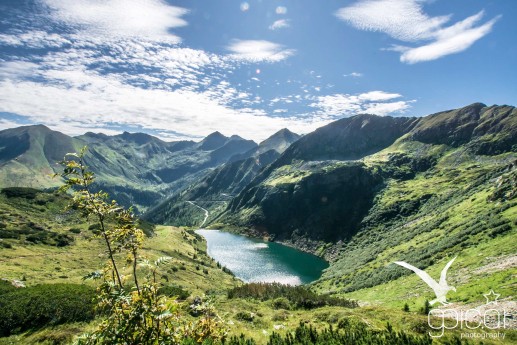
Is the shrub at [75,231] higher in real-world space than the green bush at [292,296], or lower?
lower

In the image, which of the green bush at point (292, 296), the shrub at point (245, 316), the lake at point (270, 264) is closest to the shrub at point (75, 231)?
the lake at point (270, 264)

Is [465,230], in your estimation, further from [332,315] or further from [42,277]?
[42,277]

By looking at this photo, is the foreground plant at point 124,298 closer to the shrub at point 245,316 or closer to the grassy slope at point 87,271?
the grassy slope at point 87,271

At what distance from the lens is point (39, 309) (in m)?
24.9

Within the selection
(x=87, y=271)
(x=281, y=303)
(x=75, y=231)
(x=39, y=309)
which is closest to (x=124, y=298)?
(x=39, y=309)

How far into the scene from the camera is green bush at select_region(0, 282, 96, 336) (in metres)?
24.0

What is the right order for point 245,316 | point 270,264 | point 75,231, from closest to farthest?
point 245,316 < point 75,231 < point 270,264

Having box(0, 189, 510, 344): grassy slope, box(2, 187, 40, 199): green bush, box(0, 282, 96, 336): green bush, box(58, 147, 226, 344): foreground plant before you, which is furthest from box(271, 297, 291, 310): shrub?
box(2, 187, 40, 199): green bush

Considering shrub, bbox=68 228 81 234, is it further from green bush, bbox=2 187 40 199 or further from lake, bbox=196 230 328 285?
lake, bbox=196 230 328 285

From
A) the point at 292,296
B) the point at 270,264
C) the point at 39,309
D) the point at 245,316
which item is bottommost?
the point at 270,264

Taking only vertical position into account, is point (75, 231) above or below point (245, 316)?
below

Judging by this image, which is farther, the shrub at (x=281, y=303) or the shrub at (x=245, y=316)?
the shrub at (x=281, y=303)

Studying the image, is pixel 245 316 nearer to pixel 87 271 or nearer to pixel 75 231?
pixel 87 271

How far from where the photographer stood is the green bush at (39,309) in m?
24.0
